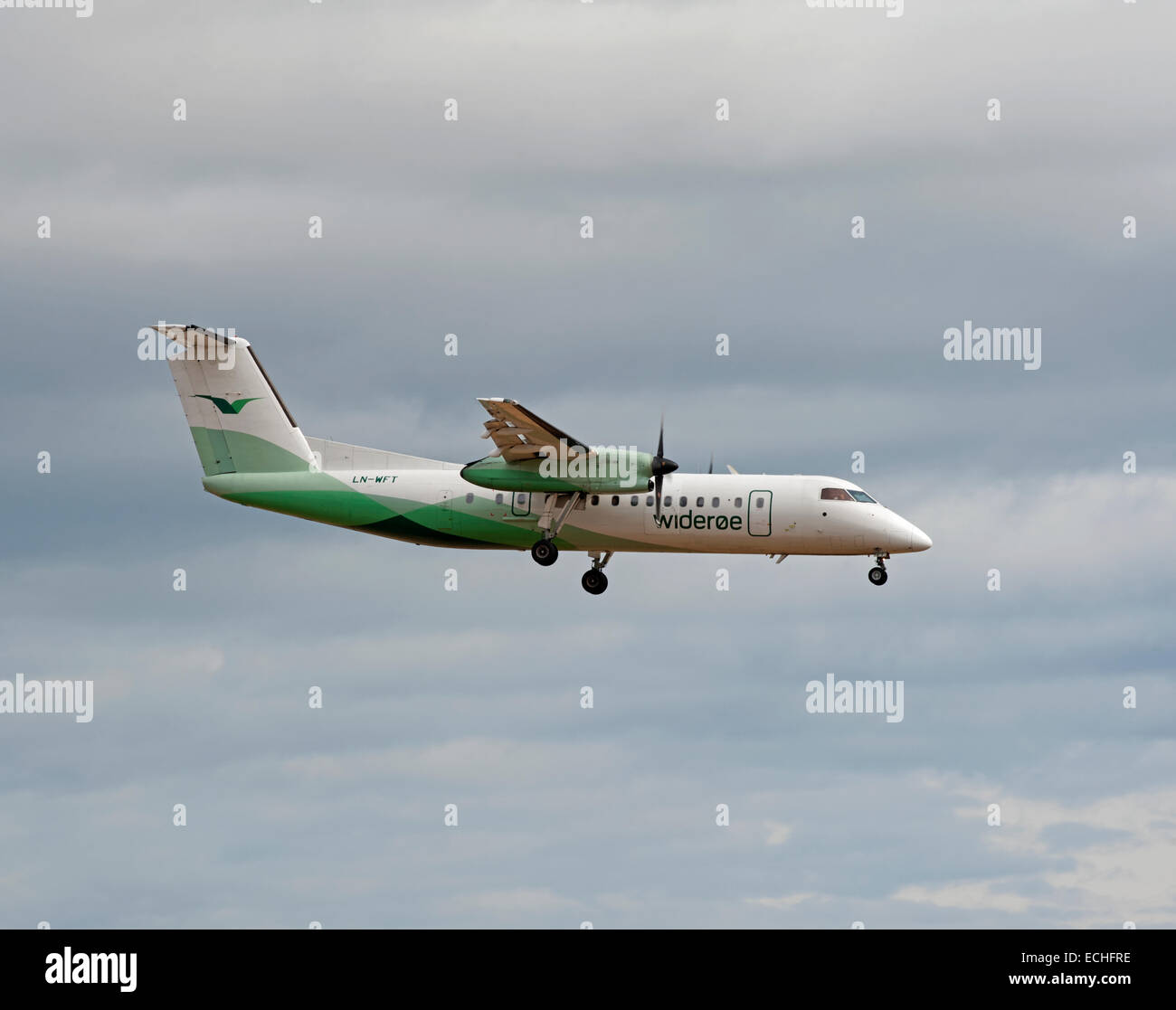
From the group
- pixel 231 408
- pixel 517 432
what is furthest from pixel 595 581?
pixel 231 408

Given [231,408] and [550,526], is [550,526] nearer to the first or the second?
[550,526]

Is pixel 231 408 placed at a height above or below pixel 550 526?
above

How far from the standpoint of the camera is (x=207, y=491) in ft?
139

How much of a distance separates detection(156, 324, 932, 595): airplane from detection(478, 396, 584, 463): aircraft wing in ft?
0.13

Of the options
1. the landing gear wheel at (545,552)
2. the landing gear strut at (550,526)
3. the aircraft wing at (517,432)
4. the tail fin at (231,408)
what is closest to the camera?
the aircraft wing at (517,432)

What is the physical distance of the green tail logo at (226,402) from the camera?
42.6m

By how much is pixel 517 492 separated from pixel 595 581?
13.0 ft

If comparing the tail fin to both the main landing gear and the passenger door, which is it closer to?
the main landing gear

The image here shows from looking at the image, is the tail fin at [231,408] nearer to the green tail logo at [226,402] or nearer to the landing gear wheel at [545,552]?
the green tail logo at [226,402]

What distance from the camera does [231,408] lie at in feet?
140

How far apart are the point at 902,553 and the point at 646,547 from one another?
7.31m

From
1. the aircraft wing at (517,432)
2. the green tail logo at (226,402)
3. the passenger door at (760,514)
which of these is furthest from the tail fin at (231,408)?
the passenger door at (760,514)

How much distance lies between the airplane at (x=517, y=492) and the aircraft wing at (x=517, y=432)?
0.04m
